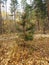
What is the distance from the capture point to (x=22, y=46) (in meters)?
11.1

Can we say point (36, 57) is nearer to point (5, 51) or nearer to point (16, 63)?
point (16, 63)

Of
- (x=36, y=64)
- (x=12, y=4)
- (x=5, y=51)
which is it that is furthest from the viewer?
(x=12, y=4)

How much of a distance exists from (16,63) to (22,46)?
2.50 meters

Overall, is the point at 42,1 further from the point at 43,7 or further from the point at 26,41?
the point at 26,41

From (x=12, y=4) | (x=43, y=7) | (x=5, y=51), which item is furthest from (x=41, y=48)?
(x=12, y=4)

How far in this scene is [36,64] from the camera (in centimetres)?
845

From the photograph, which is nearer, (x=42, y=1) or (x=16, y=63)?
(x=16, y=63)

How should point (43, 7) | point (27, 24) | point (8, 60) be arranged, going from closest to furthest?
point (8, 60) < point (27, 24) < point (43, 7)

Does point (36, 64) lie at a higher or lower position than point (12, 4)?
lower

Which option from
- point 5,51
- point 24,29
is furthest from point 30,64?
point 24,29

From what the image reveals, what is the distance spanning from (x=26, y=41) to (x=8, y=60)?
9.36 feet

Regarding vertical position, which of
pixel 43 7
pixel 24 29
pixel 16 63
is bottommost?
pixel 16 63

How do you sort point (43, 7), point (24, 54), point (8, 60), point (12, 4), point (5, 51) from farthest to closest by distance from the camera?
point (12, 4), point (43, 7), point (5, 51), point (24, 54), point (8, 60)

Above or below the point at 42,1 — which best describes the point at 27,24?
below
